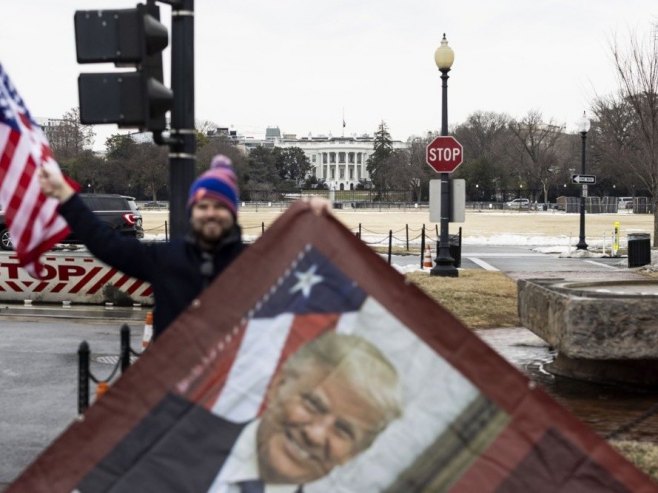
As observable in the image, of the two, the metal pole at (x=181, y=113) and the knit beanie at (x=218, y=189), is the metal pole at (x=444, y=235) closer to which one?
the metal pole at (x=181, y=113)

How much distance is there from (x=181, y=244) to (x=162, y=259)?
104 mm

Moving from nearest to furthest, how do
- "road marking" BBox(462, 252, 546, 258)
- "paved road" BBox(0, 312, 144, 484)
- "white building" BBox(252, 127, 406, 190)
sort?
"paved road" BBox(0, 312, 144, 484), "road marking" BBox(462, 252, 546, 258), "white building" BBox(252, 127, 406, 190)

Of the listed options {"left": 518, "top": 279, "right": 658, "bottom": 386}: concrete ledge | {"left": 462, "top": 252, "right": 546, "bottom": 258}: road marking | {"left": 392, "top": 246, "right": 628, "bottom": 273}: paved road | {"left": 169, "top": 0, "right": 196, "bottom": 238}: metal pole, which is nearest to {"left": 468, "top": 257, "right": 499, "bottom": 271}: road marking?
{"left": 392, "top": 246, "right": 628, "bottom": 273}: paved road

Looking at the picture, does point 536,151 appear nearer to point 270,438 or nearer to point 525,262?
point 525,262

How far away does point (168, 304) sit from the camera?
14.0 feet

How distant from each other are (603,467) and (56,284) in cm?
1420

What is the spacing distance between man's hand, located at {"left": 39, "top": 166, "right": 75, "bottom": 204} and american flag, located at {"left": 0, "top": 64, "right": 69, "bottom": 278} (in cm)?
15

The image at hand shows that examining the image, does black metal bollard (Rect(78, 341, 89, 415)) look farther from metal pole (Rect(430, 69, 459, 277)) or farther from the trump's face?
metal pole (Rect(430, 69, 459, 277))

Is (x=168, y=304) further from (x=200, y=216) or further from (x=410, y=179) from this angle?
(x=410, y=179)

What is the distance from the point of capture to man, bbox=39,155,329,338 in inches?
160

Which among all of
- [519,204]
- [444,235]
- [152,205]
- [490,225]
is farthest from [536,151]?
Result: [444,235]

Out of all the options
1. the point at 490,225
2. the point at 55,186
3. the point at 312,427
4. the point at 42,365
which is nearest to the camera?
the point at 312,427

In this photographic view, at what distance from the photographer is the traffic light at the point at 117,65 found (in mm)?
5629

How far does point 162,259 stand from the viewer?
423 cm
